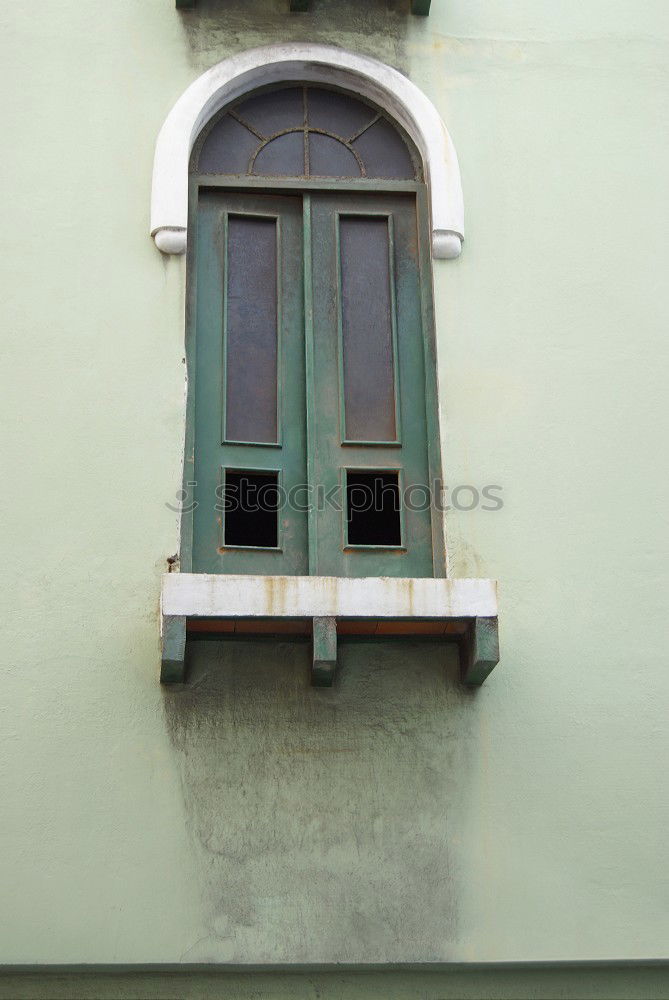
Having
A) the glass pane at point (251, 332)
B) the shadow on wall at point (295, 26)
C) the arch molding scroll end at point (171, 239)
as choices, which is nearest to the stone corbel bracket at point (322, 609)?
the glass pane at point (251, 332)

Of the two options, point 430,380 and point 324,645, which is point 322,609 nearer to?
point 324,645

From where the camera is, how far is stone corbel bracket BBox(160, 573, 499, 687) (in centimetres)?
641

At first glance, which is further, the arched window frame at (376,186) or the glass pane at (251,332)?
the glass pane at (251,332)

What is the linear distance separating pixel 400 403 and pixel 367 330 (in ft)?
1.52

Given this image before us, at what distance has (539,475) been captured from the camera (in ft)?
23.8

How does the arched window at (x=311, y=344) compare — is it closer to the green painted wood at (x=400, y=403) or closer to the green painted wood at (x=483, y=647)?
the green painted wood at (x=400, y=403)

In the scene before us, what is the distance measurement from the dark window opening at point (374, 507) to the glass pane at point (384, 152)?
1.86 meters

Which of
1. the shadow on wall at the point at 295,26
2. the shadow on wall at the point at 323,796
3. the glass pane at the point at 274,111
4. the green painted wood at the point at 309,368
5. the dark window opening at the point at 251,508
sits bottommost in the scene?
the shadow on wall at the point at 323,796

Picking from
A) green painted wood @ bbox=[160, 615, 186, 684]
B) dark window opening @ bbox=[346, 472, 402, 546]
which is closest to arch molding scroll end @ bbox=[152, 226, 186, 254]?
dark window opening @ bbox=[346, 472, 402, 546]

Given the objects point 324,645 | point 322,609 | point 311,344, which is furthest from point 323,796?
point 311,344

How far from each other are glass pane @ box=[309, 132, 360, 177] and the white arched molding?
0.37 metres

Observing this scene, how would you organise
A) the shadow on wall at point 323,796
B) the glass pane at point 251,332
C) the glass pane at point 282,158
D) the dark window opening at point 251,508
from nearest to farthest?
the shadow on wall at point 323,796 → the dark window opening at point 251,508 → the glass pane at point 251,332 → the glass pane at point 282,158

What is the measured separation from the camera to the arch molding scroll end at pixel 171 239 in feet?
24.4

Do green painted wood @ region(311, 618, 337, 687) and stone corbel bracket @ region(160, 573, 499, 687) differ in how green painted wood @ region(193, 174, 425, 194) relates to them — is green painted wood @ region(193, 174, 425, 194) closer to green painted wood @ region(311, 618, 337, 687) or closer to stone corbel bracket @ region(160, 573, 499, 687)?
stone corbel bracket @ region(160, 573, 499, 687)
